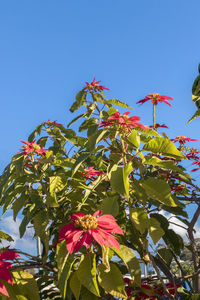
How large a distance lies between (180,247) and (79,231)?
749mm

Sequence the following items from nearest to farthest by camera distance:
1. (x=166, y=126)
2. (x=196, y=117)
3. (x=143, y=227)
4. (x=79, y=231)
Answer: (x=79, y=231) < (x=143, y=227) < (x=196, y=117) < (x=166, y=126)

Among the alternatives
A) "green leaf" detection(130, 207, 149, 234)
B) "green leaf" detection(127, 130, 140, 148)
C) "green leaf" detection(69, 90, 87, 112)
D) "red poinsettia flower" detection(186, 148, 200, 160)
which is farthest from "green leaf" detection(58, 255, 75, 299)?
"red poinsettia flower" detection(186, 148, 200, 160)

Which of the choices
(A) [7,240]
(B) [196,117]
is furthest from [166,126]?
(A) [7,240]

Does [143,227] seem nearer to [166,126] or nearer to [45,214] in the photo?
[45,214]

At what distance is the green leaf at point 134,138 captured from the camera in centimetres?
112

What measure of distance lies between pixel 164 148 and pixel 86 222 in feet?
1.16

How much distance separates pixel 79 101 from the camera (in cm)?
175

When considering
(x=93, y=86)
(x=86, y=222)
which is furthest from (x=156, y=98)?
(x=86, y=222)

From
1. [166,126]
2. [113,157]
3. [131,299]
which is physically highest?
[166,126]

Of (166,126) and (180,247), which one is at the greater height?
(166,126)

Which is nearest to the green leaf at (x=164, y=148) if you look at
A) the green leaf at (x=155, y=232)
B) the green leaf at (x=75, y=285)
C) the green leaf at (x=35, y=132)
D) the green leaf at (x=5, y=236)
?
the green leaf at (x=155, y=232)

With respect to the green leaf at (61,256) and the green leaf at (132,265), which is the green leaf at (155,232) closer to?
the green leaf at (132,265)

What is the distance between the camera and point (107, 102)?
1.54m

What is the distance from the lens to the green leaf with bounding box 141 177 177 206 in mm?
1109
